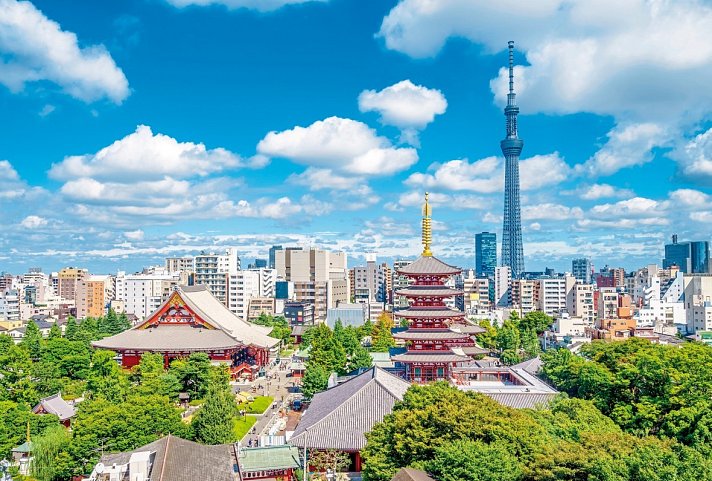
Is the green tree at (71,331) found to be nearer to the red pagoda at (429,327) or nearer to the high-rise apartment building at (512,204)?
the red pagoda at (429,327)

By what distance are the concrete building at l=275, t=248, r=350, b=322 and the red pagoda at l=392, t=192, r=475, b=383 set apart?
200ft

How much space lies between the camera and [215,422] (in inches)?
1272

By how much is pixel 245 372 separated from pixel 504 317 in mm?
47009

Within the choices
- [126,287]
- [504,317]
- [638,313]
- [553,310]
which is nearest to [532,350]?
[638,313]

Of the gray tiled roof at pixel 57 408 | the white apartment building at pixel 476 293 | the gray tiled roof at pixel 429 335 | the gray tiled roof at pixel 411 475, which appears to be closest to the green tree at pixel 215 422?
the gray tiled roof at pixel 57 408

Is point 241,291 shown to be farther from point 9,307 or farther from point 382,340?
point 382,340

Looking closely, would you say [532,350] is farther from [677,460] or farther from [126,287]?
[126,287]

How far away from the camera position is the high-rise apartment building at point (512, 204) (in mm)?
155750

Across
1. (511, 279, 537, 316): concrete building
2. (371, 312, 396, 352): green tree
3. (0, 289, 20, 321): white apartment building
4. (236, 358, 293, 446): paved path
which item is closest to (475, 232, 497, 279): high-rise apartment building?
(511, 279, 537, 316): concrete building

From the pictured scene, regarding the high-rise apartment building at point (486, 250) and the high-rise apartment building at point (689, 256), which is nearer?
the high-rise apartment building at point (689, 256)

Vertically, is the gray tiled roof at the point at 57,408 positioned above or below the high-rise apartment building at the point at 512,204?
below

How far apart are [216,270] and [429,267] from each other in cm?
6619

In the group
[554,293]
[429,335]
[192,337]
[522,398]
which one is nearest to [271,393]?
[192,337]

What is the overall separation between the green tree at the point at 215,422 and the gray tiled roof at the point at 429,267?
1795 centimetres
